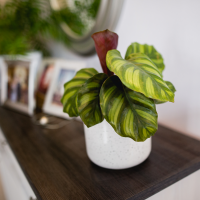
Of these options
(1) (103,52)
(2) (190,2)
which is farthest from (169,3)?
(1) (103,52)

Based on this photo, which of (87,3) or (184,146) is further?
(87,3)

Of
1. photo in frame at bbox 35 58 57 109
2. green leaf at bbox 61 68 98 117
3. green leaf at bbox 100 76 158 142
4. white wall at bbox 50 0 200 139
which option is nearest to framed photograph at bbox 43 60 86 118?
photo in frame at bbox 35 58 57 109

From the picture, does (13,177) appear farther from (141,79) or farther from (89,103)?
(141,79)

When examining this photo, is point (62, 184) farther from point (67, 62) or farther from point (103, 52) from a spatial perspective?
point (67, 62)

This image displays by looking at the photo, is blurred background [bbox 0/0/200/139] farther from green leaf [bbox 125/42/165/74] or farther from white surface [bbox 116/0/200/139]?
green leaf [bbox 125/42/165/74]

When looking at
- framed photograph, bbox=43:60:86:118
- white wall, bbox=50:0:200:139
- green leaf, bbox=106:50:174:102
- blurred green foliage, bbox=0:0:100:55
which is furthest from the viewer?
blurred green foliage, bbox=0:0:100:55

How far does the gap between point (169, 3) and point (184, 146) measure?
0.51 meters

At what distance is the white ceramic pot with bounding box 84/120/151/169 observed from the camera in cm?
51

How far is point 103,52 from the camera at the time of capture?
1.64ft

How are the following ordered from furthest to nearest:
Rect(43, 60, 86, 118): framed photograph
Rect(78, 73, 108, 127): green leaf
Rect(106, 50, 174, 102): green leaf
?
Rect(43, 60, 86, 118): framed photograph < Rect(78, 73, 108, 127): green leaf < Rect(106, 50, 174, 102): green leaf

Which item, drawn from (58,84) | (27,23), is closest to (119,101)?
(58,84)

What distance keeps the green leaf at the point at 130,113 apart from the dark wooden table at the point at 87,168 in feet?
0.52

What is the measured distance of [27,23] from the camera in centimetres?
142

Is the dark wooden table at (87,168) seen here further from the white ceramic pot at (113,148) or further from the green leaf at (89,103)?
the green leaf at (89,103)
